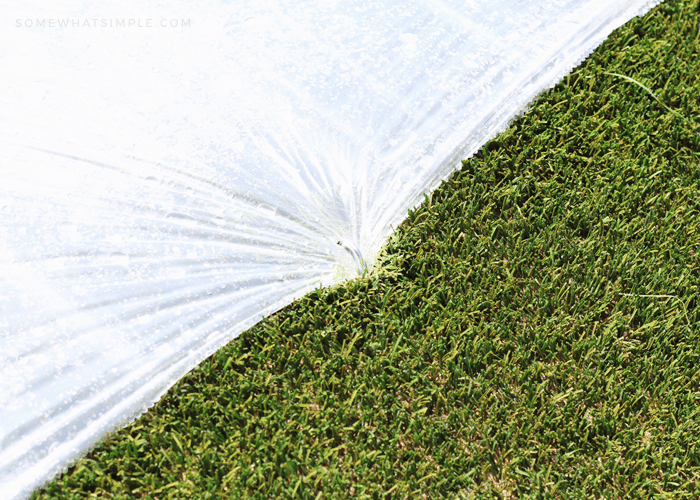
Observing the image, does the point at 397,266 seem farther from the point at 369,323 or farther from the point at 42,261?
the point at 42,261

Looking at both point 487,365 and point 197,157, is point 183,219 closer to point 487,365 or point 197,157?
point 197,157

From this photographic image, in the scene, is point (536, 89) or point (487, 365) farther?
point (536, 89)

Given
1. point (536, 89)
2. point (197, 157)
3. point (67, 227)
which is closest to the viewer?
point (67, 227)

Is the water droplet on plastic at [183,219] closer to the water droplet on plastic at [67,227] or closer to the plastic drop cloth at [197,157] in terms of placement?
the plastic drop cloth at [197,157]

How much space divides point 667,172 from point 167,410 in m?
1.85

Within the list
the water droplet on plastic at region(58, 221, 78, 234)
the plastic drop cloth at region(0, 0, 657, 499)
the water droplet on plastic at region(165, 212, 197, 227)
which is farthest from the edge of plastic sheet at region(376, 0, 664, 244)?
the water droplet on plastic at region(58, 221, 78, 234)

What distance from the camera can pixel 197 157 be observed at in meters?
1.97

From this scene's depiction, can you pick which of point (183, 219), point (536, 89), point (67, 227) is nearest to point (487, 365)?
point (183, 219)

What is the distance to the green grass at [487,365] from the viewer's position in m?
1.60

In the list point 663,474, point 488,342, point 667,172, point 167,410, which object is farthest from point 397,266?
point 667,172

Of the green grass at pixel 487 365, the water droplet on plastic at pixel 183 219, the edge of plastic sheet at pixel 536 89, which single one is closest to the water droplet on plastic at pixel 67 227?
the water droplet on plastic at pixel 183 219

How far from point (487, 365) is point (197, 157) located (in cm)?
109

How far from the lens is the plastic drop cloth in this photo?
166 cm

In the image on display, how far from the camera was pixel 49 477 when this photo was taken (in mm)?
1525
